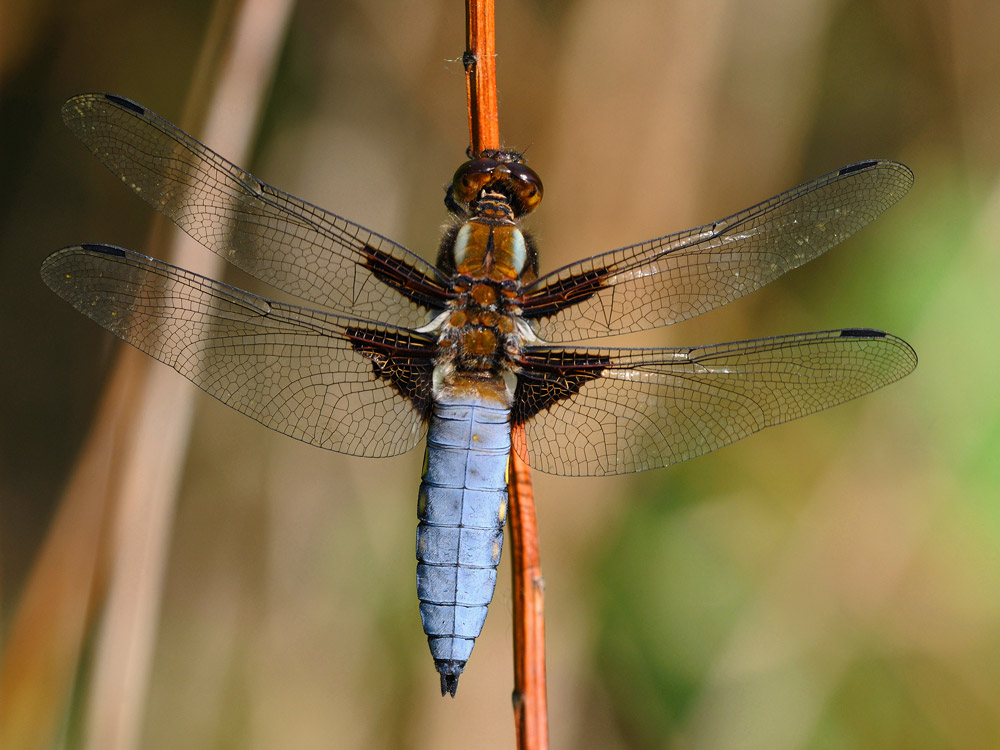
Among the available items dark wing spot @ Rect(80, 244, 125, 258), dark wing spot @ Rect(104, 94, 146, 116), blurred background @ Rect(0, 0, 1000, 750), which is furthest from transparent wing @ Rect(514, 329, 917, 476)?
dark wing spot @ Rect(104, 94, 146, 116)

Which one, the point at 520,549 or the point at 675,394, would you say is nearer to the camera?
the point at 520,549

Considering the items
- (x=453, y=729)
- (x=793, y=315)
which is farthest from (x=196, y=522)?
(x=793, y=315)

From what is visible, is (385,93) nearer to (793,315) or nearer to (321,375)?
(321,375)

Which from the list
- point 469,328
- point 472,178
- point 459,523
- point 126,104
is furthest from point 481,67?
point 459,523

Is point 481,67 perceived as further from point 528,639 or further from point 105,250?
point 528,639

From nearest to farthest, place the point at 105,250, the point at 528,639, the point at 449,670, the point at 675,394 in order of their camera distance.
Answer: the point at 528,639
the point at 449,670
the point at 105,250
the point at 675,394

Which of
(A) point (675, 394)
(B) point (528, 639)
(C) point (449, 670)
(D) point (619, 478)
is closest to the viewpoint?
(B) point (528, 639)

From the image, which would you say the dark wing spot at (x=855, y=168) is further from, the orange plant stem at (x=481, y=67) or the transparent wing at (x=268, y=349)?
the transparent wing at (x=268, y=349)
